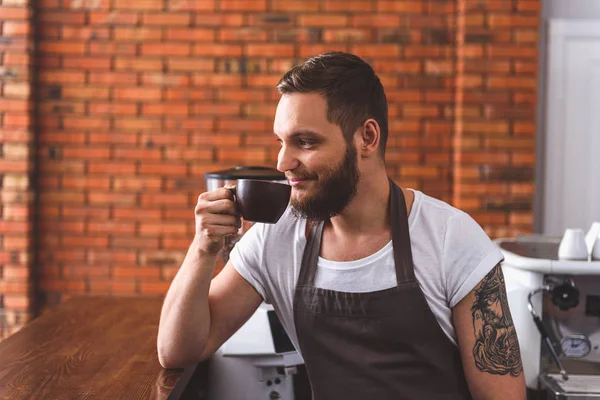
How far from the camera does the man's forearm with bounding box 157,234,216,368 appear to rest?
153cm

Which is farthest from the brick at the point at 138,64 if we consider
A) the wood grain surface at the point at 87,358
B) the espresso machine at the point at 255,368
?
the espresso machine at the point at 255,368

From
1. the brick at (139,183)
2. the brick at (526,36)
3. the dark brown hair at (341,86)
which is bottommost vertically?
the brick at (139,183)

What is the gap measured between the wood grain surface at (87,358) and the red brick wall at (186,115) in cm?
130

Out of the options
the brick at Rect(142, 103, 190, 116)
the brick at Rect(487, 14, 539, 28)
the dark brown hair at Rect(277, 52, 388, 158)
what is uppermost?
the brick at Rect(487, 14, 539, 28)

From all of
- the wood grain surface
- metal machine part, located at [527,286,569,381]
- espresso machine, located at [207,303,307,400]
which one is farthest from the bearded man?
metal machine part, located at [527,286,569,381]

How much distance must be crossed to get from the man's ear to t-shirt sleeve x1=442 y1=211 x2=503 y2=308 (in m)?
0.26

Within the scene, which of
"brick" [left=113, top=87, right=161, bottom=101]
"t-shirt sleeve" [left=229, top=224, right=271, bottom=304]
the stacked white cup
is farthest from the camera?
"brick" [left=113, top=87, right=161, bottom=101]

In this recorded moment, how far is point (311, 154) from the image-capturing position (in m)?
1.48

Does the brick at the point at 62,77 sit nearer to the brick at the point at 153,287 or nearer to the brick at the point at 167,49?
the brick at the point at 167,49

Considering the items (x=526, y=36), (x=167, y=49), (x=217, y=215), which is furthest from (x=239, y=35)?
(x=217, y=215)

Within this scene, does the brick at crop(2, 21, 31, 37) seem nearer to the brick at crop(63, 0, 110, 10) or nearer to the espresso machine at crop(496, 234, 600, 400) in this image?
the brick at crop(63, 0, 110, 10)

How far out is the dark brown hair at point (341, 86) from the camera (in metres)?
1.48

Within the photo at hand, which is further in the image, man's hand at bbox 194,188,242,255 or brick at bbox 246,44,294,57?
brick at bbox 246,44,294,57

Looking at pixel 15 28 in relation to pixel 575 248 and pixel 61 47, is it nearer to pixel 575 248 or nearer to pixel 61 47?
pixel 61 47
